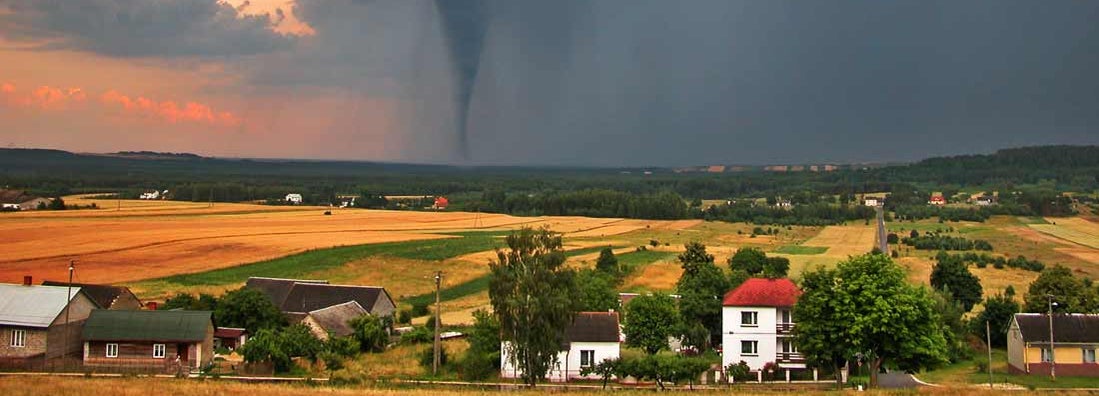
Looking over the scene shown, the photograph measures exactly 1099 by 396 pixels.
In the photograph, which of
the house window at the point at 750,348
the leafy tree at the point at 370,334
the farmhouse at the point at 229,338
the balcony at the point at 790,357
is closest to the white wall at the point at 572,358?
the house window at the point at 750,348

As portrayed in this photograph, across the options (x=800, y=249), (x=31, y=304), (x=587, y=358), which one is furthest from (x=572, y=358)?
(x=800, y=249)

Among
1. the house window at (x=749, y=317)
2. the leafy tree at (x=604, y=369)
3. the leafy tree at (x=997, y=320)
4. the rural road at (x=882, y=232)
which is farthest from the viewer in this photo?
the rural road at (x=882, y=232)

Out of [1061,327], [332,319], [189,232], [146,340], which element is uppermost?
[189,232]

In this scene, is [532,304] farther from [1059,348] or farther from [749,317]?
[1059,348]

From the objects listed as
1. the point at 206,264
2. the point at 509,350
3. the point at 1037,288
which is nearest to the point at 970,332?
the point at 1037,288

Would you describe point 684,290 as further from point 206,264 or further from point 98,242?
point 98,242

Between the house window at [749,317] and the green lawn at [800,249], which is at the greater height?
the green lawn at [800,249]

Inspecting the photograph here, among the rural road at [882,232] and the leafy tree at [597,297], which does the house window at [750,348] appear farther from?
the rural road at [882,232]

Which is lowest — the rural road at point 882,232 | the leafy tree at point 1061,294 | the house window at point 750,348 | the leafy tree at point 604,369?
the leafy tree at point 604,369
